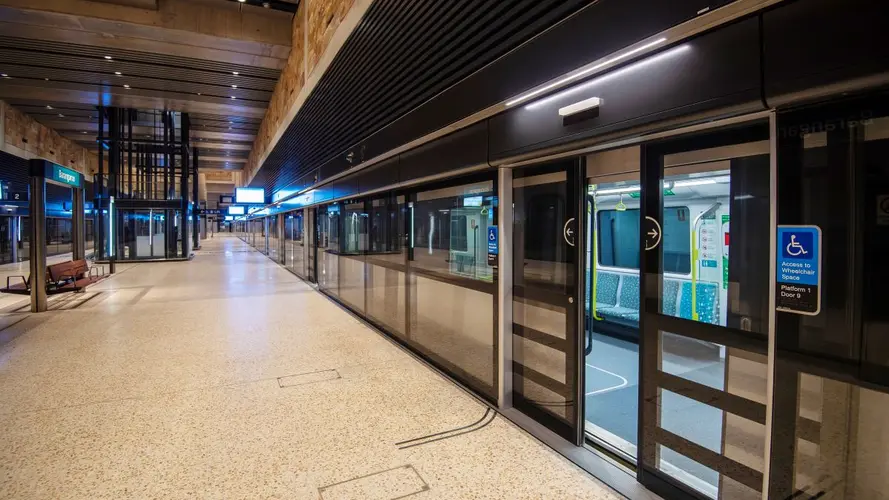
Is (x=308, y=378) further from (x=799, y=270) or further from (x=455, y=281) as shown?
(x=799, y=270)

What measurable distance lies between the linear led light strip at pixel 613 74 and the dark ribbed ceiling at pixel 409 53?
37 centimetres

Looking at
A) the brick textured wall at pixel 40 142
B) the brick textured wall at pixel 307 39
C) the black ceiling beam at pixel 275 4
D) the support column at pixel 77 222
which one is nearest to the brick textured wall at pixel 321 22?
the brick textured wall at pixel 307 39

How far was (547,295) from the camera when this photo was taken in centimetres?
290

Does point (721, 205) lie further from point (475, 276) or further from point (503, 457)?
point (503, 457)

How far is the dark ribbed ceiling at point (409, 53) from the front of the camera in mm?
2635

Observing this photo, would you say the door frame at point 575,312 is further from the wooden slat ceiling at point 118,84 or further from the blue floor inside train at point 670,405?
the wooden slat ceiling at point 118,84

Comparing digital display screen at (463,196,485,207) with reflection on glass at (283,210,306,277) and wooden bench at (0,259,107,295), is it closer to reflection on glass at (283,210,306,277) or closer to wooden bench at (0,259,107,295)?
wooden bench at (0,259,107,295)

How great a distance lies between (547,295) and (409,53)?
2.47m

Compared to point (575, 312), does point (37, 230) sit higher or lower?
higher

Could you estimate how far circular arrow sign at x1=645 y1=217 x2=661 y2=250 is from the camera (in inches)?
85.7

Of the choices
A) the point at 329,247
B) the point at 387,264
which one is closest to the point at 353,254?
the point at 387,264

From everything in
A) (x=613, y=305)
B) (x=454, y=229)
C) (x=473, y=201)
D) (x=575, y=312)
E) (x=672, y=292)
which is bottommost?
(x=613, y=305)

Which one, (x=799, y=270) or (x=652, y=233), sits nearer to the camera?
(x=799, y=270)

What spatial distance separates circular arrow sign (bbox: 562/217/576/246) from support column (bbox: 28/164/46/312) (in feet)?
25.7
